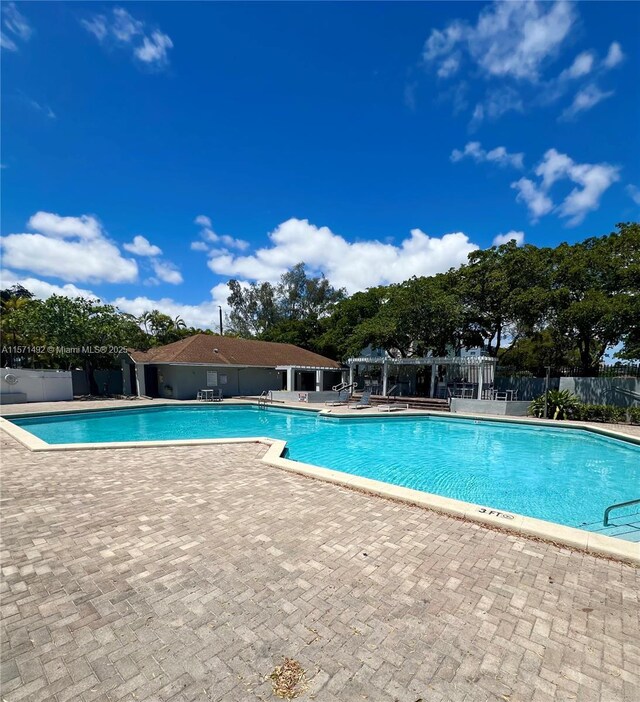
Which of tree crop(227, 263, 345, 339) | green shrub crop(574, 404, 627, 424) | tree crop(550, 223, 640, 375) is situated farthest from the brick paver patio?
tree crop(227, 263, 345, 339)

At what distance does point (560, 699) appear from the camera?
202 centimetres

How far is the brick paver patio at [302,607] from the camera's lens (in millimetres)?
2127

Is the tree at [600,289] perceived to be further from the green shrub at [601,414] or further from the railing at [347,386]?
the railing at [347,386]

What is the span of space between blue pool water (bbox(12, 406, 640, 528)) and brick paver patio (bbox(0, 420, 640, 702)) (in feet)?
11.4

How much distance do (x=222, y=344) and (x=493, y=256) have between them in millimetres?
19094

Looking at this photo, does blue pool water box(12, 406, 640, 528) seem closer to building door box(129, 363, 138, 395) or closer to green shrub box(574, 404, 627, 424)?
green shrub box(574, 404, 627, 424)

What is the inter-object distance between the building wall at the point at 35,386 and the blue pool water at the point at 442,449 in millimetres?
5799

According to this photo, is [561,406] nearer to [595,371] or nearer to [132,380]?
[595,371]

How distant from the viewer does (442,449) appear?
11.3m

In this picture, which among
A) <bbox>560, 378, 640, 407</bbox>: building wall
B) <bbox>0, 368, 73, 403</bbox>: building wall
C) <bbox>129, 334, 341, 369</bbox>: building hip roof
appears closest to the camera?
<bbox>560, 378, 640, 407</bbox>: building wall

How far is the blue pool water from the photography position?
7.23m

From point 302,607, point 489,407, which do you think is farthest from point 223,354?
point 302,607

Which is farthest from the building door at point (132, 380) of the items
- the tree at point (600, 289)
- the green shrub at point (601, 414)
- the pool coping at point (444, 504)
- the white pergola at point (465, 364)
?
the tree at point (600, 289)

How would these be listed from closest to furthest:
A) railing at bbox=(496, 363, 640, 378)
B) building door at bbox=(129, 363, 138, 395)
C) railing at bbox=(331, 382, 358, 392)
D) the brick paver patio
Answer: the brick paver patio
railing at bbox=(496, 363, 640, 378)
railing at bbox=(331, 382, 358, 392)
building door at bbox=(129, 363, 138, 395)
